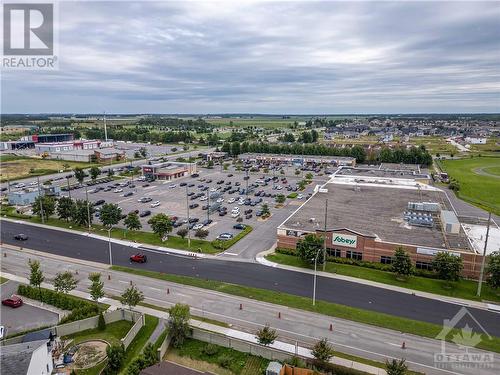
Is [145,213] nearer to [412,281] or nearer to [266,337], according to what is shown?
[266,337]

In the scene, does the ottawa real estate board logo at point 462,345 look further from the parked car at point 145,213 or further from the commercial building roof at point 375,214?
the parked car at point 145,213

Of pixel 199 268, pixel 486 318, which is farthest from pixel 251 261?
pixel 486 318

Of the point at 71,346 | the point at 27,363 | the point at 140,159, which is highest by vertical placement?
the point at 140,159

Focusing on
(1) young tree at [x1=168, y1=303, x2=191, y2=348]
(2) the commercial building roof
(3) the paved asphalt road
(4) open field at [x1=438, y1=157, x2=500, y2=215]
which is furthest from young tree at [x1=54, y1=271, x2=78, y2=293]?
(4) open field at [x1=438, y1=157, x2=500, y2=215]

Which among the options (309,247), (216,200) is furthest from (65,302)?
(216,200)

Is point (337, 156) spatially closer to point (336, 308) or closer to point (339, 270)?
point (339, 270)

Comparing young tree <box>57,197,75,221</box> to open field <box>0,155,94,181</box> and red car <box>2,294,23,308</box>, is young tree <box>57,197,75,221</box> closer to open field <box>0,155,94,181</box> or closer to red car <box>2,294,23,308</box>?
red car <box>2,294,23,308</box>
